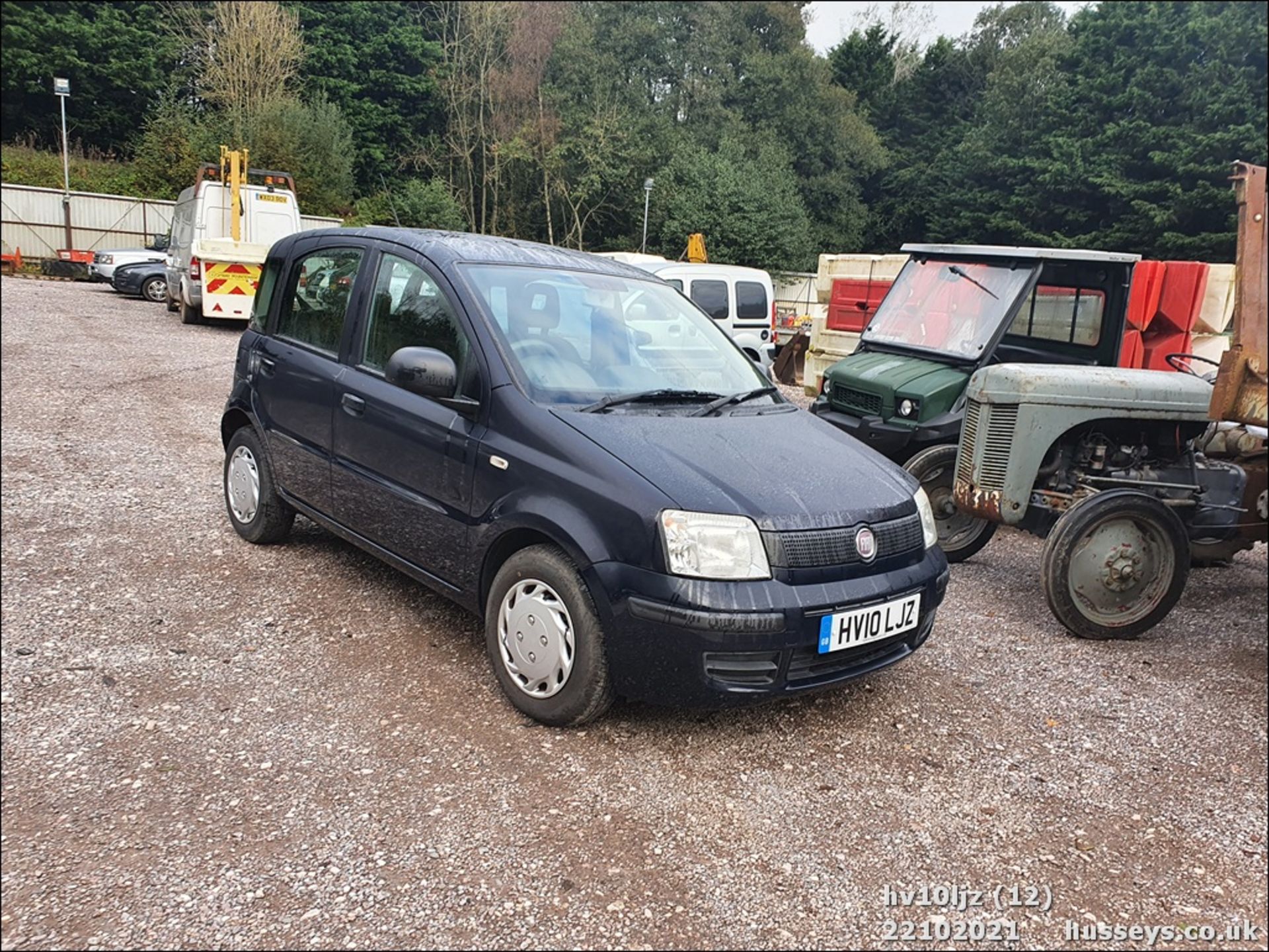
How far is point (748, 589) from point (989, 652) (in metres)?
2.16

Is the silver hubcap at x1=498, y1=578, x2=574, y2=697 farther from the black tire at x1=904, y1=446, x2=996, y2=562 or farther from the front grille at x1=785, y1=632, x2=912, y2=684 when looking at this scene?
the black tire at x1=904, y1=446, x2=996, y2=562

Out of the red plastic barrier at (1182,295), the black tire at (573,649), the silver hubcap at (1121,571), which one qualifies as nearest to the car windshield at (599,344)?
the black tire at (573,649)

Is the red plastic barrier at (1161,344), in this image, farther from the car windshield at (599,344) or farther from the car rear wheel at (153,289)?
the car rear wheel at (153,289)

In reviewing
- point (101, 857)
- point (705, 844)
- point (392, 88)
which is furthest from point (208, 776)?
point (392, 88)

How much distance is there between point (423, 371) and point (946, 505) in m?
3.98

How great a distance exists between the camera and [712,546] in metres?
3.00

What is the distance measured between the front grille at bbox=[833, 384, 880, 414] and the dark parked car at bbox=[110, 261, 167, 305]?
59.1 feet

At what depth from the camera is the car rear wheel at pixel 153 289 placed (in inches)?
786

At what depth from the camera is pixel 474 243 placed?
418 cm

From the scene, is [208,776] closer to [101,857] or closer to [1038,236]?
[101,857]

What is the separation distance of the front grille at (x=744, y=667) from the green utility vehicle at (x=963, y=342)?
11.0 feet

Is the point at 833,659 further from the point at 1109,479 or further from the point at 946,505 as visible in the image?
the point at 946,505

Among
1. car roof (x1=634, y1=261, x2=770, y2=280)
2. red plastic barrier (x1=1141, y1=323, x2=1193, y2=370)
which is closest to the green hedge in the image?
red plastic barrier (x1=1141, y1=323, x2=1193, y2=370)

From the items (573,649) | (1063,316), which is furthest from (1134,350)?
(573,649)
